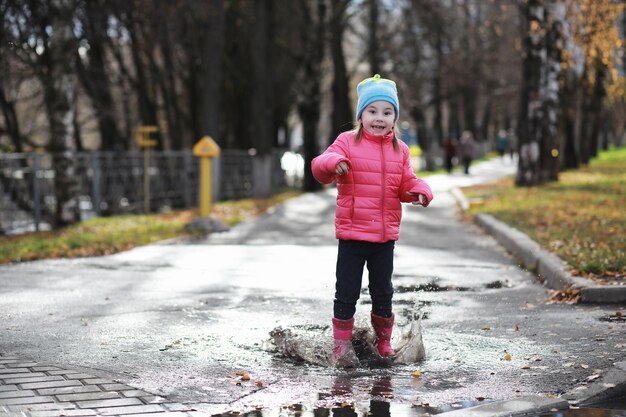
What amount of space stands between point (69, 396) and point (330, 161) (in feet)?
6.50

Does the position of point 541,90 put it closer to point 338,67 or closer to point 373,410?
point 338,67

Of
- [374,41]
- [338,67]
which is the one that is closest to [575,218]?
[338,67]

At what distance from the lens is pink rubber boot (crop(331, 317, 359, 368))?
21.4 feet

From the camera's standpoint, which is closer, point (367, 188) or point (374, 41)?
point (367, 188)

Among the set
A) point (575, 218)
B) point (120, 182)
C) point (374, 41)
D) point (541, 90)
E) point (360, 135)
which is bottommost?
point (575, 218)

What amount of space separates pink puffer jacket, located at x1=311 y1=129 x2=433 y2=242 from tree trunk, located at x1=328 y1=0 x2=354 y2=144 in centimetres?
2699

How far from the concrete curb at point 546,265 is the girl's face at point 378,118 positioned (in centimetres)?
318

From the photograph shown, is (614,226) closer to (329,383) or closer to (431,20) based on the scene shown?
(329,383)

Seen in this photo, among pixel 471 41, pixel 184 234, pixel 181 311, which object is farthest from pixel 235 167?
pixel 471 41

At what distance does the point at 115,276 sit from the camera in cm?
1124

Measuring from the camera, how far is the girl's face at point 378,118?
21.5 ft

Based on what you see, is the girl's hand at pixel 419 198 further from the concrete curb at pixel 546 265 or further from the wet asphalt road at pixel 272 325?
the concrete curb at pixel 546 265

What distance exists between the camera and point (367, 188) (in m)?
A: 6.55

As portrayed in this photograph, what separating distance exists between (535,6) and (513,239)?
1402 centimetres
